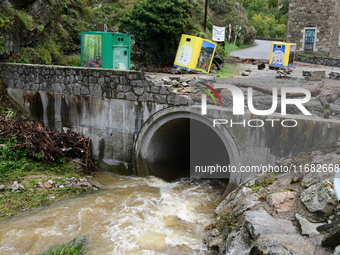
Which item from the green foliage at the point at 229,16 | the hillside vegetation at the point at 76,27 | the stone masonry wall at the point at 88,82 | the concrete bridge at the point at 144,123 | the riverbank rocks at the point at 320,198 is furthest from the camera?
the green foliage at the point at 229,16

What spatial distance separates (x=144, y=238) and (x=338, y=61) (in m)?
18.6

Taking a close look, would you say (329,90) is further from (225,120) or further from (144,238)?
(144,238)

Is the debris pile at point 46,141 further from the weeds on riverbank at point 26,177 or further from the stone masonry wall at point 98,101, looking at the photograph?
Result: the stone masonry wall at point 98,101

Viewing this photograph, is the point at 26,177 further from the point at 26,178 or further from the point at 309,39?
the point at 309,39

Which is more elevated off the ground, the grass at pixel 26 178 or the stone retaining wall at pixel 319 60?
the stone retaining wall at pixel 319 60

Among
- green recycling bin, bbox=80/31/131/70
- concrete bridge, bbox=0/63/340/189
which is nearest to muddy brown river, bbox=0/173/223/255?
concrete bridge, bbox=0/63/340/189

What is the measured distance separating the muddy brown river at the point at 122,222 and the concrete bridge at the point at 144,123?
132 centimetres

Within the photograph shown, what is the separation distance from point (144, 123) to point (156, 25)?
6622mm

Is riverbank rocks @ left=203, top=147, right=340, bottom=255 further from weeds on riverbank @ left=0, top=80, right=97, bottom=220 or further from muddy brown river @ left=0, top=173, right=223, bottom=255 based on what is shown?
weeds on riverbank @ left=0, top=80, right=97, bottom=220

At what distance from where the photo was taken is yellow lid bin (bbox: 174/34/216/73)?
14844 millimetres

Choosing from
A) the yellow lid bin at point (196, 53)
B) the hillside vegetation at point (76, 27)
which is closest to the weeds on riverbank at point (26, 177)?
the hillside vegetation at point (76, 27)

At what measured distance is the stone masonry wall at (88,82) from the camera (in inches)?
428

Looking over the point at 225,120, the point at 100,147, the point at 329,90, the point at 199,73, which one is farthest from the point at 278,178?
the point at 199,73

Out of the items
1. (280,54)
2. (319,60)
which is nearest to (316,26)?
(319,60)
